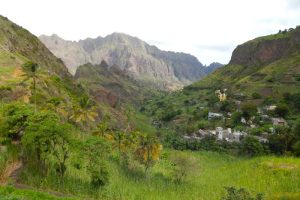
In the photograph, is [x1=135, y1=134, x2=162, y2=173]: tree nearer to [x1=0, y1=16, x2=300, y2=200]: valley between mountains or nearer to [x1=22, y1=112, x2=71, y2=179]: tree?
[x1=0, y1=16, x2=300, y2=200]: valley between mountains

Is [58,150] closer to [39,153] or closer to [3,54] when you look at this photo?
[39,153]

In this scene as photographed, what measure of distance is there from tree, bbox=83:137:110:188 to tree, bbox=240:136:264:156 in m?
88.2

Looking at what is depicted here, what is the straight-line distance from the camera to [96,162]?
3342 inches

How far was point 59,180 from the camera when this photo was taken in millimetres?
80375

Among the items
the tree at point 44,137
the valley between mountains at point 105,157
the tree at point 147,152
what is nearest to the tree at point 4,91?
the valley between mountains at point 105,157

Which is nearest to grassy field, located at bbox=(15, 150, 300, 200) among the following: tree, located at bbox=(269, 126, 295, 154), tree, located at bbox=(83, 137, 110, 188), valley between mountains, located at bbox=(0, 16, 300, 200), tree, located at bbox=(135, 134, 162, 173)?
valley between mountains, located at bbox=(0, 16, 300, 200)

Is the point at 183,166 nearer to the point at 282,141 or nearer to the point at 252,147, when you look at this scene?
the point at 252,147

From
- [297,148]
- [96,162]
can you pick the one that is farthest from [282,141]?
[96,162]

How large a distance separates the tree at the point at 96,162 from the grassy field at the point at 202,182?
2277 mm

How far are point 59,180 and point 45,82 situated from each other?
68.1 meters

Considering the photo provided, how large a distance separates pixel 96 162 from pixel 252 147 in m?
91.0

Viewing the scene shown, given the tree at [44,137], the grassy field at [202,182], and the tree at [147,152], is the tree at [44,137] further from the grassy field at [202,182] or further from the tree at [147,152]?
the tree at [147,152]

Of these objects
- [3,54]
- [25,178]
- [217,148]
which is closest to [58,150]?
[25,178]

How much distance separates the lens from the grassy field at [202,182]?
83.2 metres
